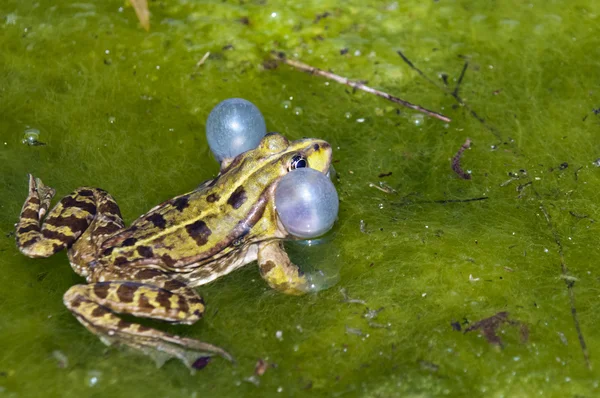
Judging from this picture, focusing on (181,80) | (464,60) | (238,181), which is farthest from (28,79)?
(464,60)

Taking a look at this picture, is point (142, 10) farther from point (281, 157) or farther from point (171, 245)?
point (171, 245)

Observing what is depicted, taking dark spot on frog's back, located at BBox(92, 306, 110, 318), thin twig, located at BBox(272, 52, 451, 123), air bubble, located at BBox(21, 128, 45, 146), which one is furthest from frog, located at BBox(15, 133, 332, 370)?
thin twig, located at BBox(272, 52, 451, 123)

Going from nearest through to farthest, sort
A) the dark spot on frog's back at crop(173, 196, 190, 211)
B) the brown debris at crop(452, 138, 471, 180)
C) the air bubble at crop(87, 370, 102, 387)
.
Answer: the air bubble at crop(87, 370, 102, 387) < the dark spot on frog's back at crop(173, 196, 190, 211) < the brown debris at crop(452, 138, 471, 180)

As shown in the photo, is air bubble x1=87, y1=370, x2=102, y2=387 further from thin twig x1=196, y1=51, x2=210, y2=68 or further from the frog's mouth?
thin twig x1=196, y1=51, x2=210, y2=68

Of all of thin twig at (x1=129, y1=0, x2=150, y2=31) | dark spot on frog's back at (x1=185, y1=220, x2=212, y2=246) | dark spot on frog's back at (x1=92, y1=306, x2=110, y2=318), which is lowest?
dark spot on frog's back at (x1=92, y1=306, x2=110, y2=318)

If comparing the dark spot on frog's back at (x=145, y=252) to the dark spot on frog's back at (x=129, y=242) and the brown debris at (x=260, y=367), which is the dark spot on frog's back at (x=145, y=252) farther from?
the brown debris at (x=260, y=367)

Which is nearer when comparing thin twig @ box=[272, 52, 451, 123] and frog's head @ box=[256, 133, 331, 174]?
frog's head @ box=[256, 133, 331, 174]

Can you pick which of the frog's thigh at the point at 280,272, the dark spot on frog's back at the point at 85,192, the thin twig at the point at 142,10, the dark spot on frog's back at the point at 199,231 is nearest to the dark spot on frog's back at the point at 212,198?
the dark spot on frog's back at the point at 199,231

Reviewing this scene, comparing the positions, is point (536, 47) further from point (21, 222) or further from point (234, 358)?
point (21, 222)

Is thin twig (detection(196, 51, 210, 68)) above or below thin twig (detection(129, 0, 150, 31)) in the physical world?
below
